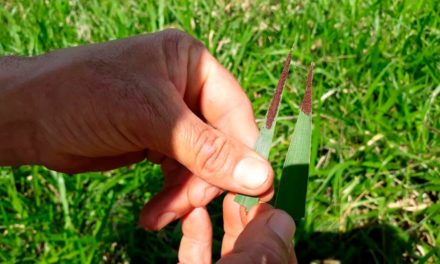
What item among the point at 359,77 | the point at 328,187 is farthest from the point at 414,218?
the point at 359,77

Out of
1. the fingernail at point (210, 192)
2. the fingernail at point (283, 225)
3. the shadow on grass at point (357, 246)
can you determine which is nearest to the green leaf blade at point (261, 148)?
the fingernail at point (283, 225)

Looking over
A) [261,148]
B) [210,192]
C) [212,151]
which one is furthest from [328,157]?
[212,151]

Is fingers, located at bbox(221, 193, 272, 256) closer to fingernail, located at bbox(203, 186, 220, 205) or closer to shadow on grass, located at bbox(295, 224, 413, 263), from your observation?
fingernail, located at bbox(203, 186, 220, 205)

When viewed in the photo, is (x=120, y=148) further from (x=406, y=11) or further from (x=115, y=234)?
(x=406, y=11)

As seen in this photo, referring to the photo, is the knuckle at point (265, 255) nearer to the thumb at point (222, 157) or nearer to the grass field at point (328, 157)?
the thumb at point (222, 157)

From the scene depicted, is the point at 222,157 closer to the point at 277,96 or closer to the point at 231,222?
the point at 277,96
